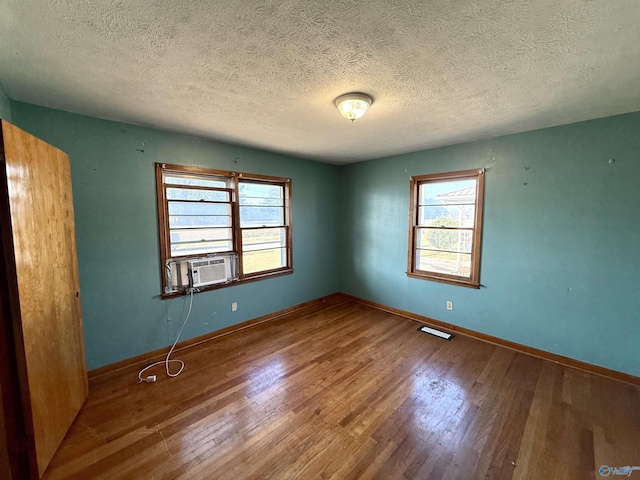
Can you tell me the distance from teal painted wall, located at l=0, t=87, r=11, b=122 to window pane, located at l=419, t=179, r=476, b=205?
419 centimetres

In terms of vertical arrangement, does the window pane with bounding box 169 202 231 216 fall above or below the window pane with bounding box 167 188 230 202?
below

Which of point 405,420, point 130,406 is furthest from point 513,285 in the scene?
point 130,406

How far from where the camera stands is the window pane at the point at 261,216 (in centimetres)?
343

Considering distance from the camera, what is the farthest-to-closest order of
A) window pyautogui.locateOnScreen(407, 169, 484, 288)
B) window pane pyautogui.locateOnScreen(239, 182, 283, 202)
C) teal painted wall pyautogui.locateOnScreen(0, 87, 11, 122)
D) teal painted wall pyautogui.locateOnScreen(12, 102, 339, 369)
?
window pane pyautogui.locateOnScreen(239, 182, 283, 202) → window pyautogui.locateOnScreen(407, 169, 484, 288) → teal painted wall pyautogui.locateOnScreen(12, 102, 339, 369) → teal painted wall pyautogui.locateOnScreen(0, 87, 11, 122)

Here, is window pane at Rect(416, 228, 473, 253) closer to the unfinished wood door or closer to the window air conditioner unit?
the window air conditioner unit

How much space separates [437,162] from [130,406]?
4.20 metres

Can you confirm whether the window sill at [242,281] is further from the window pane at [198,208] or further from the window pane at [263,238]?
the window pane at [198,208]

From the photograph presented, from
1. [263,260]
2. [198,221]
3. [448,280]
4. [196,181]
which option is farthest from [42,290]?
[448,280]

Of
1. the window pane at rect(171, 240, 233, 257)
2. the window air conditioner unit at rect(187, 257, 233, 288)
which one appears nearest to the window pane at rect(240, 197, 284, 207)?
the window pane at rect(171, 240, 233, 257)

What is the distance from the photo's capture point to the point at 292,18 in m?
1.15

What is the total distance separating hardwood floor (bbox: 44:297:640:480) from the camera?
1.51m

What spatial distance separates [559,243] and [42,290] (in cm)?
438

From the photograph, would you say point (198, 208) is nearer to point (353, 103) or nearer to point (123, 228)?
point (123, 228)

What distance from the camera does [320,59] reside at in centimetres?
145
